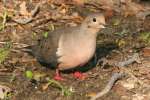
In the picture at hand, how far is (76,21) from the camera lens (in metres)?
9.02

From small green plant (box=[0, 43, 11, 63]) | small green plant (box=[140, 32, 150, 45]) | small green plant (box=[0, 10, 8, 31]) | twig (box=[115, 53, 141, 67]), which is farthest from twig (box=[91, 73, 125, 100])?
small green plant (box=[0, 10, 8, 31])

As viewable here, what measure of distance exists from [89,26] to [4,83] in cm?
134

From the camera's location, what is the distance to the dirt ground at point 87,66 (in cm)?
673

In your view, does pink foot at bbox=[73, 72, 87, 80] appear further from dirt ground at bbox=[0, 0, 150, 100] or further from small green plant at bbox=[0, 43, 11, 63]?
small green plant at bbox=[0, 43, 11, 63]

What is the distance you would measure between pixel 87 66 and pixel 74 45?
0.78 metres

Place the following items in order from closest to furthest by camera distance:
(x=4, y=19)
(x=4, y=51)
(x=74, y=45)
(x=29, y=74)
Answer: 1. (x=74, y=45)
2. (x=29, y=74)
3. (x=4, y=51)
4. (x=4, y=19)

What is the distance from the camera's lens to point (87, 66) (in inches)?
296

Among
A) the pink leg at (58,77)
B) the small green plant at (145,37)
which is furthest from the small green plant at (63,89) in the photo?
the small green plant at (145,37)

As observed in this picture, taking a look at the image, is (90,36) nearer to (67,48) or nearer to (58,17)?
(67,48)

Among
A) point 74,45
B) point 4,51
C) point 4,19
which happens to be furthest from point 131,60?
point 4,19

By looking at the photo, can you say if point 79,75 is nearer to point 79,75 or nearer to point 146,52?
point 79,75

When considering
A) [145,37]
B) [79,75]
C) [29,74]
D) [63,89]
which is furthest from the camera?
[145,37]

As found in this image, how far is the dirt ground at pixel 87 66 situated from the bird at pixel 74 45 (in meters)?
0.28

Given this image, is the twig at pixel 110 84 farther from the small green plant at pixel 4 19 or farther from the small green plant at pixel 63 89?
the small green plant at pixel 4 19
